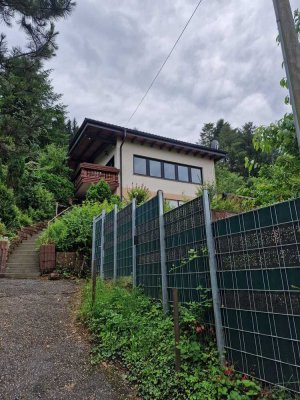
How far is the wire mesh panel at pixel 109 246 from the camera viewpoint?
27.3 ft

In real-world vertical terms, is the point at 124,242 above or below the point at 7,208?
below

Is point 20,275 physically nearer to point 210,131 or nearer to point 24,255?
point 24,255

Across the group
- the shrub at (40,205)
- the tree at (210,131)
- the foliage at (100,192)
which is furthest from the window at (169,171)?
the tree at (210,131)

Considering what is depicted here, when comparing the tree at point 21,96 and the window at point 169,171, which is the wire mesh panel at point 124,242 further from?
the window at point 169,171

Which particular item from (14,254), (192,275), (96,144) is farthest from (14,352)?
(96,144)

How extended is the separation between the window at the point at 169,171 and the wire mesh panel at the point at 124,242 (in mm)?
11209

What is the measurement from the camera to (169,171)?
62.8 ft

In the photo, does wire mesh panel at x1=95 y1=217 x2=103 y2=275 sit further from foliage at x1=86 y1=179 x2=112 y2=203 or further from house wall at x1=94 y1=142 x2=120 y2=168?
house wall at x1=94 y1=142 x2=120 y2=168

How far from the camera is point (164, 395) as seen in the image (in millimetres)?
3307

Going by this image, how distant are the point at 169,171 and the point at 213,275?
15594 millimetres

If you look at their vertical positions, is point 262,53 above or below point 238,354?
above

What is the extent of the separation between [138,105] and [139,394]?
28.4 feet

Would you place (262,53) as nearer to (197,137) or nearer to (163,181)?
(163,181)

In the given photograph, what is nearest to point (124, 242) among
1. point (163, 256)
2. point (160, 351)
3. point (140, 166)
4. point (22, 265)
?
point (163, 256)
